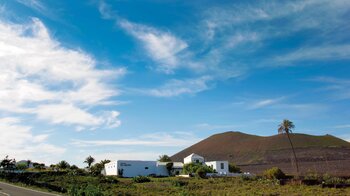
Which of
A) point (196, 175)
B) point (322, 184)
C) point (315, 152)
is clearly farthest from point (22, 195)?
point (315, 152)

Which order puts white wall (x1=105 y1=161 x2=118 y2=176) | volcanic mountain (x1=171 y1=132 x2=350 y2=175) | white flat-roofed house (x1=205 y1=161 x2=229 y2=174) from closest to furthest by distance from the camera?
white wall (x1=105 y1=161 x2=118 y2=176) < white flat-roofed house (x1=205 y1=161 x2=229 y2=174) < volcanic mountain (x1=171 y1=132 x2=350 y2=175)

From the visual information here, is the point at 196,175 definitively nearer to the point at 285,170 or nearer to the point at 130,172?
the point at 130,172

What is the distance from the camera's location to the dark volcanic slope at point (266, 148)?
120781 mm

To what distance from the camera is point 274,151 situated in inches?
5512

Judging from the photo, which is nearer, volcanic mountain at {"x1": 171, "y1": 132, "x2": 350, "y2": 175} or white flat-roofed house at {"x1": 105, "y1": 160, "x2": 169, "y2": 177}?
white flat-roofed house at {"x1": 105, "y1": 160, "x2": 169, "y2": 177}

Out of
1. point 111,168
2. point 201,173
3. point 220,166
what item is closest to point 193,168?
point 201,173

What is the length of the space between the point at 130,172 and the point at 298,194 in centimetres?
4964

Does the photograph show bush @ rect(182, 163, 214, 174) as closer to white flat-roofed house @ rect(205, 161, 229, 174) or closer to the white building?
the white building

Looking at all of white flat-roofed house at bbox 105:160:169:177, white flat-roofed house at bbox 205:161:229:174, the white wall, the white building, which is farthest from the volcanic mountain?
the white wall

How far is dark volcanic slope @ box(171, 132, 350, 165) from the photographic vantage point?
12078 cm

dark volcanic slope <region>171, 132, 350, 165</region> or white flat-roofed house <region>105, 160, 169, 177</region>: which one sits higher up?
dark volcanic slope <region>171, 132, 350, 165</region>

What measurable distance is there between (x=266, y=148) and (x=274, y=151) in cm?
1151

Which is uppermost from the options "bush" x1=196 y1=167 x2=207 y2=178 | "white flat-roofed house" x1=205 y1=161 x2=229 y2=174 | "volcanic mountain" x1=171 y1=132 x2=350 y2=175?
"volcanic mountain" x1=171 y1=132 x2=350 y2=175

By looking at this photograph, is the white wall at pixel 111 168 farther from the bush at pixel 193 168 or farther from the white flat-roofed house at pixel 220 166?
the white flat-roofed house at pixel 220 166
